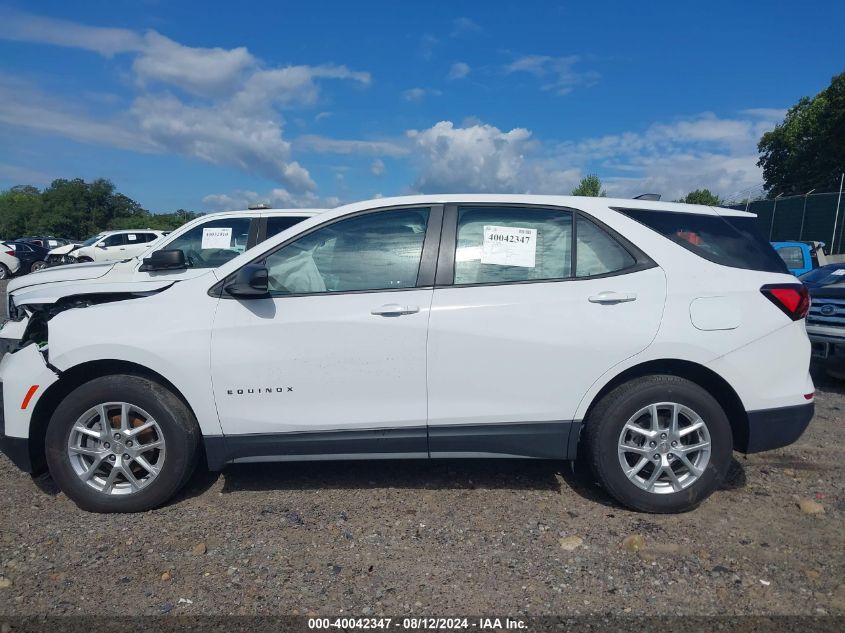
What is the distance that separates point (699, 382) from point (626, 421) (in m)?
0.54

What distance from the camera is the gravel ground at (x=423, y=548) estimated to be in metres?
2.57

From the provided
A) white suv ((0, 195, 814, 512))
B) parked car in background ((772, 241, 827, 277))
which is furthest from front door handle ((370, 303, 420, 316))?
parked car in background ((772, 241, 827, 277))

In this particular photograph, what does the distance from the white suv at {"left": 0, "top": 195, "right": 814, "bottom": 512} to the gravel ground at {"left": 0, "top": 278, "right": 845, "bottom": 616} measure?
0.29 meters

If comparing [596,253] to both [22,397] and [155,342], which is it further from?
[22,397]

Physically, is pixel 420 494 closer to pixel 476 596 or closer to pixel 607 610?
pixel 476 596

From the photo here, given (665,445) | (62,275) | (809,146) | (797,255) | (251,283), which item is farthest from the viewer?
(809,146)

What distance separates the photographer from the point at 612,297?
323 centimetres

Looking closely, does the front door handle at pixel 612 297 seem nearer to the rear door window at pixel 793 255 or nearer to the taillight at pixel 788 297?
the taillight at pixel 788 297

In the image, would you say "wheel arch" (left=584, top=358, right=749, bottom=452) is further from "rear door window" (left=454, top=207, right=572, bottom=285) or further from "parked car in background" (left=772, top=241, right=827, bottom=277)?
"parked car in background" (left=772, top=241, right=827, bottom=277)

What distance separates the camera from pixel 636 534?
3123 millimetres

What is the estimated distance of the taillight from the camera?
3.29 meters

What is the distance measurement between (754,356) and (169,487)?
3.41 metres

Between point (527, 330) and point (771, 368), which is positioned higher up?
point (527, 330)

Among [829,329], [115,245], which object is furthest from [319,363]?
[115,245]
